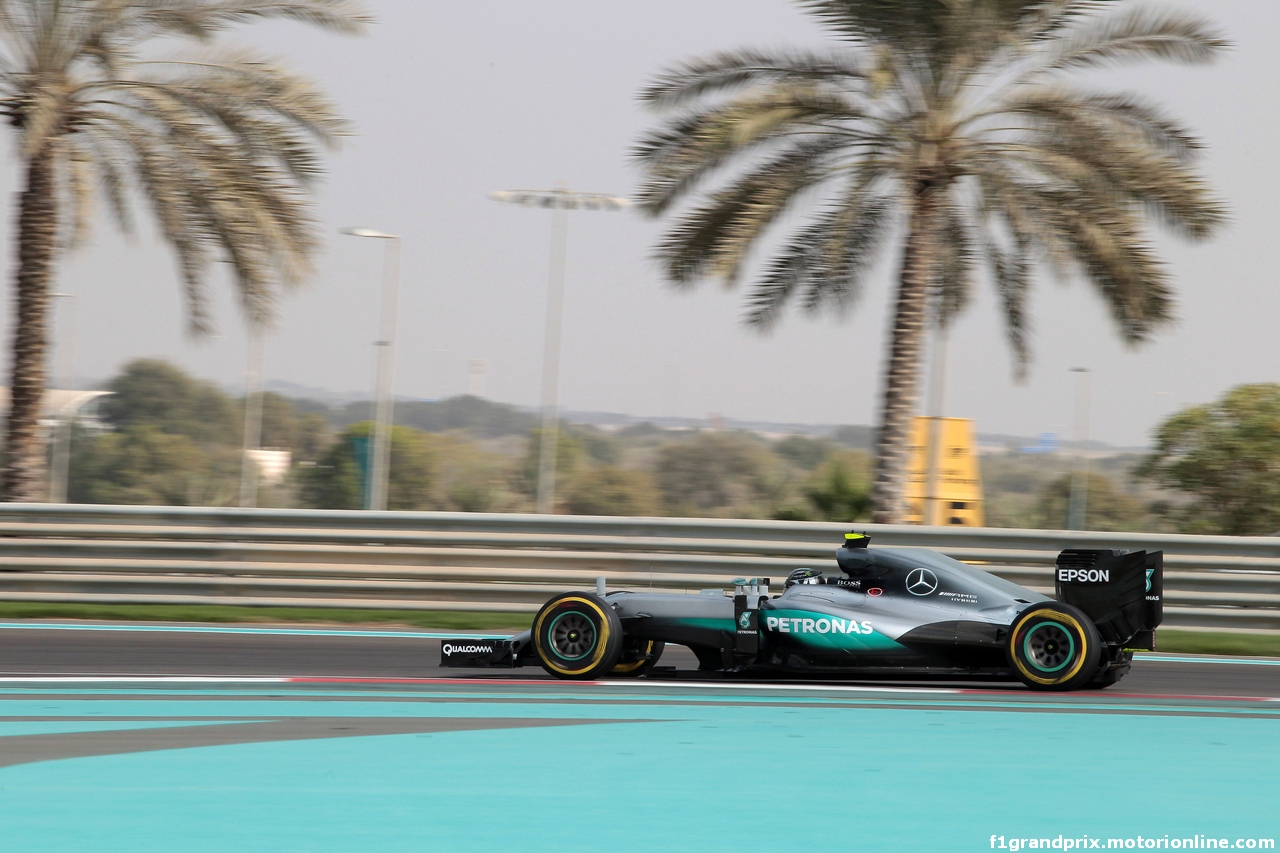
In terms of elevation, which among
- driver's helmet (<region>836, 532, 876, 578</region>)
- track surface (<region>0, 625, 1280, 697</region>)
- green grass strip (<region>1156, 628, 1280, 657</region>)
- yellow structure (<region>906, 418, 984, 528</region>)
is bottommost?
Answer: track surface (<region>0, 625, 1280, 697</region>)

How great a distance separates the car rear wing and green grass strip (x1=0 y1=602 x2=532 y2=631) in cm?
554

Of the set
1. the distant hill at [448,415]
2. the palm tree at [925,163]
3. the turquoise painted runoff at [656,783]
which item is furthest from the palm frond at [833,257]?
the distant hill at [448,415]

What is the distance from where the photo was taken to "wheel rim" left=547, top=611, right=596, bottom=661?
30.8 feet

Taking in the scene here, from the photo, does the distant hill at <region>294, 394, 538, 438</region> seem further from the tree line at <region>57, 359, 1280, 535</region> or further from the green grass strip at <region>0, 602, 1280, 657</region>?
the green grass strip at <region>0, 602, 1280, 657</region>

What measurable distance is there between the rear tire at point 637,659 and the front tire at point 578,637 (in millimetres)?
222

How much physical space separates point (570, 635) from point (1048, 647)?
2956mm

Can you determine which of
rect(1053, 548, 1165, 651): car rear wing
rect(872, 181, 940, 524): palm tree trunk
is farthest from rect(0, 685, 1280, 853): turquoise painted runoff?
rect(872, 181, 940, 524): palm tree trunk

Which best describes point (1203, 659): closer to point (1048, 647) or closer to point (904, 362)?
point (1048, 647)

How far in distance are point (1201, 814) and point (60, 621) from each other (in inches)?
405

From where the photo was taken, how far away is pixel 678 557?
44.3ft

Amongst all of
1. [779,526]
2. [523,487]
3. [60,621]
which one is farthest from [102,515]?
[523,487]

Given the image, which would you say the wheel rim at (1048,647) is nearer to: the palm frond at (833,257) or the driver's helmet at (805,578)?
the driver's helmet at (805,578)

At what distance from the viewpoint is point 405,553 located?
1381 cm

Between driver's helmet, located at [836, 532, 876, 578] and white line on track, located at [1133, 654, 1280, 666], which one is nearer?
driver's helmet, located at [836, 532, 876, 578]
